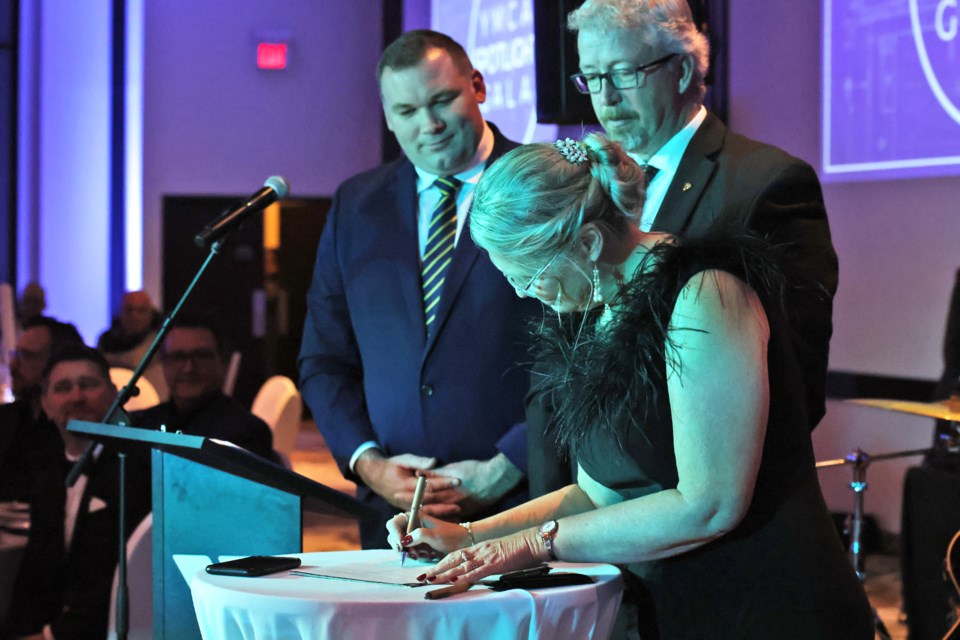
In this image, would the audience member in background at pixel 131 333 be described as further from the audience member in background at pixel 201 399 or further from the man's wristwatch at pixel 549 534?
the man's wristwatch at pixel 549 534

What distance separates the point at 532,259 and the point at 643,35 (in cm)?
66

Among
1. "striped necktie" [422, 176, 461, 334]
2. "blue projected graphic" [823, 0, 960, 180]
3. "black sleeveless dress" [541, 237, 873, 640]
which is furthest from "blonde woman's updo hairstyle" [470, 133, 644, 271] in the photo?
"blue projected graphic" [823, 0, 960, 180]

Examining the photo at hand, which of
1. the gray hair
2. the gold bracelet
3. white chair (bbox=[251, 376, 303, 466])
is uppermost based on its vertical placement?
the gray hair

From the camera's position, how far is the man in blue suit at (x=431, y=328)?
8.41ft

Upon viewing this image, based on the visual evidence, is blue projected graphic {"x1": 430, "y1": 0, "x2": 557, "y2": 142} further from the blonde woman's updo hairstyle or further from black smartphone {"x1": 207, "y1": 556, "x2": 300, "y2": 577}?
black smartphone {"x1": 207, "y1": 556, "x2": 300, "y2": 577}

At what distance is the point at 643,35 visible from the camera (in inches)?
86.5

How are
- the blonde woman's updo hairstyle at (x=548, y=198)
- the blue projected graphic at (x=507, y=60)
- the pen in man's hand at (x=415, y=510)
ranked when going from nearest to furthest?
the blonde woman's updo hairstyle at (x=548, y=198)
the pen in man's hand at (x=415, y=510)
the blue projected graphic at (x=507, y=60)

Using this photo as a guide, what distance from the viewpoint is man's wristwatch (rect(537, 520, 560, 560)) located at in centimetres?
177

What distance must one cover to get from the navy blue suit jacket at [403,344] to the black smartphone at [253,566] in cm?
78

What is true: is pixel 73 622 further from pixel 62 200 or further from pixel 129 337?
pixel 62 200

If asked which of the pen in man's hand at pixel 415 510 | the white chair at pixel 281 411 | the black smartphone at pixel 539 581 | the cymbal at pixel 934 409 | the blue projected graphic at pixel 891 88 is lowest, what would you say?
the white chair at pixel 281 411

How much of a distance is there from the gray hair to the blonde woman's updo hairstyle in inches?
19.9

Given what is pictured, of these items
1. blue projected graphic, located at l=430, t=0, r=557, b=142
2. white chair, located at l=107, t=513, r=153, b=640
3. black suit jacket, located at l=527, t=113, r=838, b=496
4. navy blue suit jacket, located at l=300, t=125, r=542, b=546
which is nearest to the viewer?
black suit jacket, located at l=527, t=113, r=838, b=496

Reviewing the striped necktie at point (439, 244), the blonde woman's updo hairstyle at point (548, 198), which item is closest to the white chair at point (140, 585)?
the striped necktie at point (439, 244)
